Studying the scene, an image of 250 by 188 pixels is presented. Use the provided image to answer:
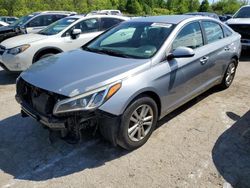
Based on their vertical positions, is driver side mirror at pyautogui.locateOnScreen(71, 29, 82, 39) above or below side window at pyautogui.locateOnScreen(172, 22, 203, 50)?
below

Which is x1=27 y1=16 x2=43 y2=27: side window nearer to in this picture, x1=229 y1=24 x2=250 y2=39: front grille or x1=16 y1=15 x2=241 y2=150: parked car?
x1=16 y1=15 x2=241 y2=150: parked car

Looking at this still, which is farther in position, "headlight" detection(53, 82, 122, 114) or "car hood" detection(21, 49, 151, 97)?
"car hood" detection(21, 49, 151, 97)

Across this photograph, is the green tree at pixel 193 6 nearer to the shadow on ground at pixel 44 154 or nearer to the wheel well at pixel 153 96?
the wheel well at pixel 153 96

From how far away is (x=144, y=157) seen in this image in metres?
3.57

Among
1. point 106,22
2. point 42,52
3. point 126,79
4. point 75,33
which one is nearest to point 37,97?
point 126,79

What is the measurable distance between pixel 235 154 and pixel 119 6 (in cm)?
5092

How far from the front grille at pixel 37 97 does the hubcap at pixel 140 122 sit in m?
0.95

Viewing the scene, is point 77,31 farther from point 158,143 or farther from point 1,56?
point 158,143

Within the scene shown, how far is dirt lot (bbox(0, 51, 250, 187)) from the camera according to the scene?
10.4 feet

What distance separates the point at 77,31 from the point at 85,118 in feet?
14.5

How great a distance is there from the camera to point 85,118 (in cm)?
318

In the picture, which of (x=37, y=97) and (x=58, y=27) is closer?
(x=37, y=97)

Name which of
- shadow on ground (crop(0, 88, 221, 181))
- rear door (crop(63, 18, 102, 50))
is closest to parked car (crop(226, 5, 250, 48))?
rear door (crop(63, 18, 102, 50))

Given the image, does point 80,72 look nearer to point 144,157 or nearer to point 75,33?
point 144,157
